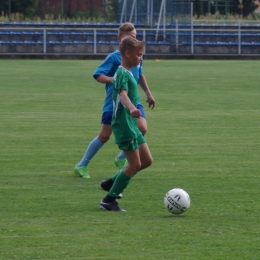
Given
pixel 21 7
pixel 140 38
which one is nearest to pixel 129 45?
pixel 140 38

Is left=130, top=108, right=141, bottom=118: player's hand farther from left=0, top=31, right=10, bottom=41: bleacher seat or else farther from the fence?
left=0, top=31, right=10, bottom=41: bleacher seat

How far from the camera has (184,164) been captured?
32.9 ft

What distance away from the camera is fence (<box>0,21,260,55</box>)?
127 feet

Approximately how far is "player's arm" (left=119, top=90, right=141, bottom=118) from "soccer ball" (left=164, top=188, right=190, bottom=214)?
84 cm

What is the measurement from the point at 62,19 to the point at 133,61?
1716 inches

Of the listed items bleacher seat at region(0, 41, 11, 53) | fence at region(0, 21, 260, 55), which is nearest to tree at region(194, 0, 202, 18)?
fence at region(0, 21, 260, 55)

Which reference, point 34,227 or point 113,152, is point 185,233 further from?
point 113,152

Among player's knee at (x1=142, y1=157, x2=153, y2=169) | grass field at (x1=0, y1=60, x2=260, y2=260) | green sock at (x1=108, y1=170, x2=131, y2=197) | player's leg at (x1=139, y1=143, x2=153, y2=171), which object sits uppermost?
player's leg at (x1=139, y1=143, x2=153, y2=171)

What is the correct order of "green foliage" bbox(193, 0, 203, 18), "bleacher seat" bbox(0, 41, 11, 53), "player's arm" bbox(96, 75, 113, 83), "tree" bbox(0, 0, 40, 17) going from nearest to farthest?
"player's arm" bbox(96, 75, 113, 83) < "bleacher seat" bbox(0, 41, 11, 53) < "tree" bbox(0, 0, 40, 17) < "green foliage" bbox(193, 0, 203, 18)

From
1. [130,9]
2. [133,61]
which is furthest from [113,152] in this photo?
[130,9]

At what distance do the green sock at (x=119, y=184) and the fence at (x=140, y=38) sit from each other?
31.1 meters

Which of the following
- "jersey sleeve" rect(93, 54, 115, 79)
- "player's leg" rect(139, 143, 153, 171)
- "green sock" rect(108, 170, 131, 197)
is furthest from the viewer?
"jersey sleeve" rect(93, 54, 115, 79)

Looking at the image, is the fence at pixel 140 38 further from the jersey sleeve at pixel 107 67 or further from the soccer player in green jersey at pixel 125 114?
the soccer player in green jersey at pixel 125 114

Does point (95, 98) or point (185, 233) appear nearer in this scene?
point (185, 233)
